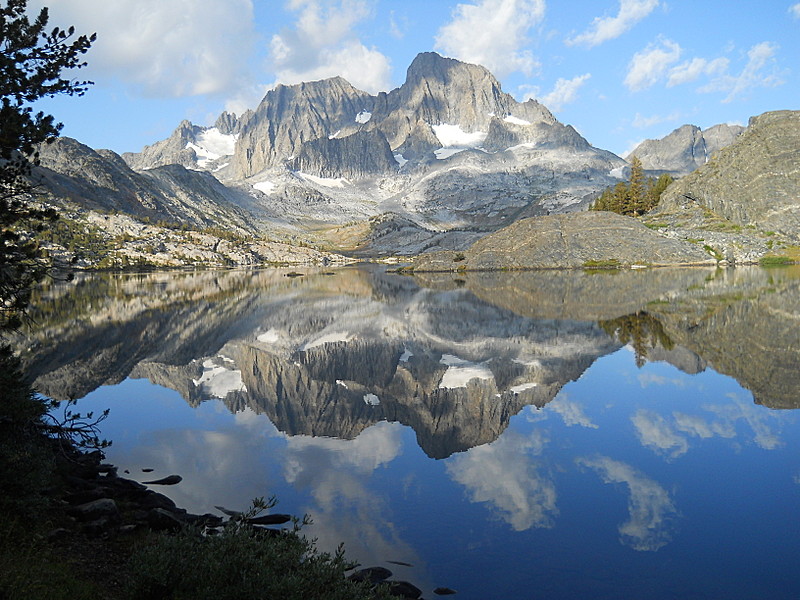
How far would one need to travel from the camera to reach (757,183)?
14400cm

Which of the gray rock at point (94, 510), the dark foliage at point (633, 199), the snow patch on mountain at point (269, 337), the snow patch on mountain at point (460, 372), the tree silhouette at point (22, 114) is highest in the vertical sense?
the dark foliage at point (633, 199)

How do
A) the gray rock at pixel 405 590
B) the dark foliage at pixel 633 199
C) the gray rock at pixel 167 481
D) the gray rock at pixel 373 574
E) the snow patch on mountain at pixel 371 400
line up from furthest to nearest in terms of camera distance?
the dark foliage at pixel 633 199 < the snow patch on mountain at pixel 371 400 < the gray rock at pixel 167 481 < the gray rock at pixel 373 574 < the gray rock at pixel 405 590

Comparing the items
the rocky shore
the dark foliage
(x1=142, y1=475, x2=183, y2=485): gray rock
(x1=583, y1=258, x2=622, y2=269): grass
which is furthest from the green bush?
the dark foliage

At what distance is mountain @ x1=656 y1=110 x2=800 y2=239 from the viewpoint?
13775 centimetres

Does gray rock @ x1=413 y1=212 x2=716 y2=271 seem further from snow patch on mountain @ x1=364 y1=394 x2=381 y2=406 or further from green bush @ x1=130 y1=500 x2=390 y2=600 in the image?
green bush @ x1=130 y1=500 x2=390 y2=600

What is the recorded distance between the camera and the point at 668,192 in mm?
168125

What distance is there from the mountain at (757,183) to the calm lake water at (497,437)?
110668 mm

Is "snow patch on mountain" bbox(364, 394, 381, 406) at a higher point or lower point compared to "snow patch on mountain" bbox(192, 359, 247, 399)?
higher

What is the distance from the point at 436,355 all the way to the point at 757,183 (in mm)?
148384

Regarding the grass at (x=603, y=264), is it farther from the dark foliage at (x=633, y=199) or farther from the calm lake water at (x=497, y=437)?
the calm lake water at (x=497, y=437)

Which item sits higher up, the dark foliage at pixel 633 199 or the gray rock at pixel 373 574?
the dark foliage at pixel 633 199

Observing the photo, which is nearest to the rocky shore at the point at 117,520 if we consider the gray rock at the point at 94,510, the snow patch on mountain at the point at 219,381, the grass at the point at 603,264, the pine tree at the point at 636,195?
the gray rock at the point at 94,510

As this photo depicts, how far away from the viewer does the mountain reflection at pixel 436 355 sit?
72.8ft

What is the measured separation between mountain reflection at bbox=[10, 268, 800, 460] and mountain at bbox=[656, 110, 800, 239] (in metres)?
90.0
